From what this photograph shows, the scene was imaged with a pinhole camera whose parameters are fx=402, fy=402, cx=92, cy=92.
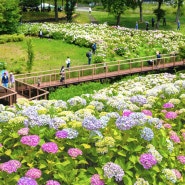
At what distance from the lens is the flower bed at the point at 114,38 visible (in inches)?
1506

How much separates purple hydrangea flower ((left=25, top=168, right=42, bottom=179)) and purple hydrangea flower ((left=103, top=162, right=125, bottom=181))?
1184 mm

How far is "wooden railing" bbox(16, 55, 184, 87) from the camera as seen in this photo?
83.8 feet

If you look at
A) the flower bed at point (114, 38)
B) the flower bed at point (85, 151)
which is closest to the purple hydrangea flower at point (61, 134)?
the flower bed at point (85, 151)

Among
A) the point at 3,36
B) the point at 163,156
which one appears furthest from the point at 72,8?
the point at 163,156

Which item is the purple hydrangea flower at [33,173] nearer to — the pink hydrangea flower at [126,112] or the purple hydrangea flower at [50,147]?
the purple hydrangea flower at [50,147]

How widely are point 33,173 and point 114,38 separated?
116 feet

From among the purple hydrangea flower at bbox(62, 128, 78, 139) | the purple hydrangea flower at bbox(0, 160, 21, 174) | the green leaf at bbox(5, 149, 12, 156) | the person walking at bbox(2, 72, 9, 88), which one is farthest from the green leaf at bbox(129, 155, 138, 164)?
the person walking at bbox(2, 72, 9, 88)

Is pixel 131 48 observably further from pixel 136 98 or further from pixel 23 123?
pixel 23 123

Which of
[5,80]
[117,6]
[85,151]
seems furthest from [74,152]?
[117,6]

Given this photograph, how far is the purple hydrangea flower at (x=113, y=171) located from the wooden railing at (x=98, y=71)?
57.1ft

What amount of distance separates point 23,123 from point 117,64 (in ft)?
70.9

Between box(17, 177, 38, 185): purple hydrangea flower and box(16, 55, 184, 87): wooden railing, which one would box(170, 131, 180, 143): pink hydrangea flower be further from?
box(16, 55, 184, 87): wooden railing

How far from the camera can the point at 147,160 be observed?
296 inches

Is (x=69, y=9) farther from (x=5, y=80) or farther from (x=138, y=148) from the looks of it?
(x=138, y=148)
